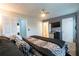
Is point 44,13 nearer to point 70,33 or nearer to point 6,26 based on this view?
point 70,33

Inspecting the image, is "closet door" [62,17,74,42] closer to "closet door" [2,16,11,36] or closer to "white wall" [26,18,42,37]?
"white wall" [26,18,42,37]

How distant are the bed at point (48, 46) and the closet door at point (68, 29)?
9cm

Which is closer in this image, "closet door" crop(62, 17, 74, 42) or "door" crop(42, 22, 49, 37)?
"closet door" crop(62, 17, 74, 42)

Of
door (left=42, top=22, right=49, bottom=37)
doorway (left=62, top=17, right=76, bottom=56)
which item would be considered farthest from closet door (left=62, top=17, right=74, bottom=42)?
door (left=42, top=22, right=49, bottom=37)

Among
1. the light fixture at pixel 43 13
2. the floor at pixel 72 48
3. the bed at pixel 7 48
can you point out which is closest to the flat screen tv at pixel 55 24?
the light fixture at pixel 43 13

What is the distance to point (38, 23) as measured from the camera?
1.76 m

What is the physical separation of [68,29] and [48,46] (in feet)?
1.20

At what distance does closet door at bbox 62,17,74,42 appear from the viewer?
5.33 feet

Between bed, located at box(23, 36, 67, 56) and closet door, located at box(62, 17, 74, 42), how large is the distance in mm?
90

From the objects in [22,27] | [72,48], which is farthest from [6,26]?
[72,48]

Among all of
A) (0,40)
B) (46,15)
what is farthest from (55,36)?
(0,40)

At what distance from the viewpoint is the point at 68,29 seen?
1662mm

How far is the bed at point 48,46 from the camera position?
5.27 feet

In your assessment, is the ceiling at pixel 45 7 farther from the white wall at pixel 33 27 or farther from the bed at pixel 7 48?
the bed at pixel 7 48
